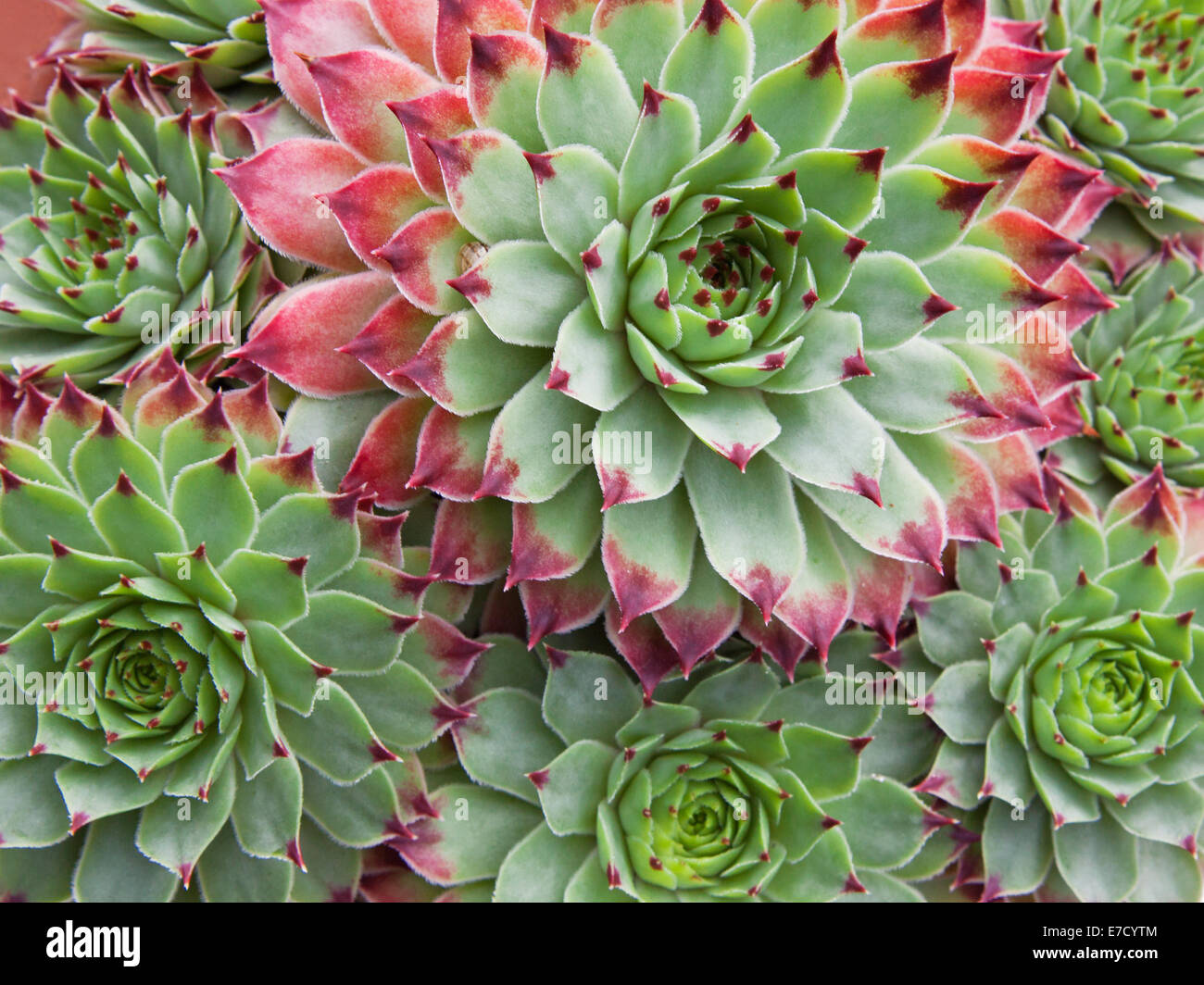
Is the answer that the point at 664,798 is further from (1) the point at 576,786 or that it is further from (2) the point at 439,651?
(2) the point at 439,651

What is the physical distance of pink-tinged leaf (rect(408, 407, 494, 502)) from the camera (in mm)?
962

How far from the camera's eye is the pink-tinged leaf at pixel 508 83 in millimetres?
931

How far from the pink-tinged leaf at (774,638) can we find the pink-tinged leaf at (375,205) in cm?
52

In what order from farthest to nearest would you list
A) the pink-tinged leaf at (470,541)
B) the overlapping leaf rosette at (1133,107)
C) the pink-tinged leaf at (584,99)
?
the overlapping leaf rosette at (1133,107), the pink-tinged leaf at (470,541), the pink-tinged leaf at (584,99)

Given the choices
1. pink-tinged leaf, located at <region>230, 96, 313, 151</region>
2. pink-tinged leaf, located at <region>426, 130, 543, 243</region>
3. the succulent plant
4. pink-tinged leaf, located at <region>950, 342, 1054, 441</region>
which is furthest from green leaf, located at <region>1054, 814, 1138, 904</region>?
the succulent plant

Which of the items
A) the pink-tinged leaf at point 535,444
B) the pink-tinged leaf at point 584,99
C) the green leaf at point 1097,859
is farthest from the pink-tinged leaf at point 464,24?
the green leaf at point 1097,859

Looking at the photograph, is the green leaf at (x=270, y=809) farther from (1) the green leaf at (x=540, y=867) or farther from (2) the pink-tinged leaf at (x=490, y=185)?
(2) the pink-tinged leaf at (x=490, y=185)

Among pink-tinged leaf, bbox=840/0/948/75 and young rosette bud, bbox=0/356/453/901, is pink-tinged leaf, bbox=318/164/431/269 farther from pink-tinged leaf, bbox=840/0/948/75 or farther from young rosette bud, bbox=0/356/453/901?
pink-tinged leaf, bbox=840/0/948/75

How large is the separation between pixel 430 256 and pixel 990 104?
1.96ft

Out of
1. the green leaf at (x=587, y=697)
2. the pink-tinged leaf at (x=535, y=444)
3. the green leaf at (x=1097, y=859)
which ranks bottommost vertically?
the green leaf at (x=1097, y=859)

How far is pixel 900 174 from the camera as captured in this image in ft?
3.25

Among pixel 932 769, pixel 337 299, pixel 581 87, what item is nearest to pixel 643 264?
pixel 581 87

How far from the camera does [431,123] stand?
97 cm

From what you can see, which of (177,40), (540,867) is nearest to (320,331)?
(177,40)
